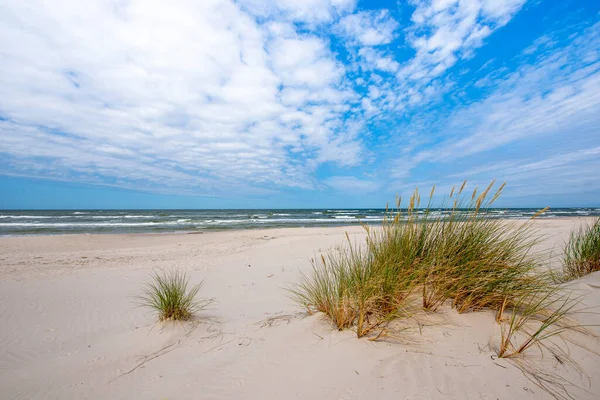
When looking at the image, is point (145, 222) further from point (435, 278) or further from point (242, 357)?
point (435, 278)

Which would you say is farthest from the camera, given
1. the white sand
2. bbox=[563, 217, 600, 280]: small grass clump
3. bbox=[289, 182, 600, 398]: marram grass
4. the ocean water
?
the ocean water

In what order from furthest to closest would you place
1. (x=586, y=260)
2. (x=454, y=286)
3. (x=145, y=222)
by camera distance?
(x=145, y=222), (x=586, y=260), (x=454, y=286)

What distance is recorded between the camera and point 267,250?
39.1ft

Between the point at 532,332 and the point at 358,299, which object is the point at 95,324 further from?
the point at 532,332

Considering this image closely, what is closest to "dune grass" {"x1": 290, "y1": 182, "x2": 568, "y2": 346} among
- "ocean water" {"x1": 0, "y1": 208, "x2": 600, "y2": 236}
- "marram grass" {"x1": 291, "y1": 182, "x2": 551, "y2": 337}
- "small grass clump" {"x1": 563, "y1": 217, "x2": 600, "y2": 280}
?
"marram grass" {"x1": 291, "y1": 182, "x2": 551, "y2": 337}

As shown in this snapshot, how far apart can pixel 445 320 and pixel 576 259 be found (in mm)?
3945

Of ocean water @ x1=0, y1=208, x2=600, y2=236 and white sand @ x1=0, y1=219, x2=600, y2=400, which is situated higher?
ocean water @ x1=0, y1=208, x2=600, y2=236

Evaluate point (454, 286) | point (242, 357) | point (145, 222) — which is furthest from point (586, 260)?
point (145, 222)

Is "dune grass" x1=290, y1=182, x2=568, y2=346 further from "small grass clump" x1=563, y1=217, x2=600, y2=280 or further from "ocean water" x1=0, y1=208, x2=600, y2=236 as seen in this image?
"small grass clump" x1=563, y1=217, x2=600, y2=280

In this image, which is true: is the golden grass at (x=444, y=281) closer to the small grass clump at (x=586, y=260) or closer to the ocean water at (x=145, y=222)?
the ocean water at (x=145, y=222)

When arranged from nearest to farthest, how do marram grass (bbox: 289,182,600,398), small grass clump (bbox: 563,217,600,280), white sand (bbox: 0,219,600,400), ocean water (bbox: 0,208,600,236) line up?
white sand (bbox: 0,219,600,400)
marram grass (bbox: 289,182,600,398)
small grass clump (bbox: 563,217,600,280)
ocean water (bbox: 0,208,600,236)

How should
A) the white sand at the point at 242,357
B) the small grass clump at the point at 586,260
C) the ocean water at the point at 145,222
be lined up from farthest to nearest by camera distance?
the ocean water at the point at 145,222
the small grass clump at the point at 586,260
the white sand at the point at 242,357

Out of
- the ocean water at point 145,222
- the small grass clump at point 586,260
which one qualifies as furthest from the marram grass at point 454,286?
the small grass clump at point 586,260

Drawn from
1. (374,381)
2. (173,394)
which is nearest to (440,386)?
(374,381)
